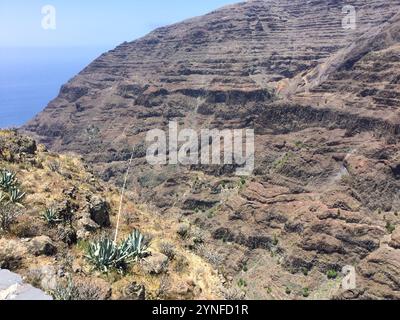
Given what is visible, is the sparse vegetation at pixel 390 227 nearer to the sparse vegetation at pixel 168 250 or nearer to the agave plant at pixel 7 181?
the sparse vegetation at pixel 168 250

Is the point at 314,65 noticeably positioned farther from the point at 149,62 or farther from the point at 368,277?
the point at 368,277

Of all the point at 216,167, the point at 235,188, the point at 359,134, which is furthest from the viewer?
the point at 216,167

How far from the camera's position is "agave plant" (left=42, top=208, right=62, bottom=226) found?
50.0ft

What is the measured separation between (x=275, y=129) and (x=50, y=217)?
7609cm

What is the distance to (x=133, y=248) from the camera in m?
14.1

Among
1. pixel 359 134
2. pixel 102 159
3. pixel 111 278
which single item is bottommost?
pixel 102 159

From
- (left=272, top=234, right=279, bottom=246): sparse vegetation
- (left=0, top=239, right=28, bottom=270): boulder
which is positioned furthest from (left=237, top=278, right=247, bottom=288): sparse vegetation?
(left=0, top=239, right=28, bottom=270): boulder

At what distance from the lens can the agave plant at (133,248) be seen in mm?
13614

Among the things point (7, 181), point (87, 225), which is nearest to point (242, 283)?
point (87, 225)

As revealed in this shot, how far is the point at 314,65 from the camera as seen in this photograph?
131750mm

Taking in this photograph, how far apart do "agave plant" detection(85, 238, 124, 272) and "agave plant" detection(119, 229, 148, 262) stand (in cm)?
24

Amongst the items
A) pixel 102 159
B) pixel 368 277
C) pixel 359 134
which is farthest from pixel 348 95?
pixel 102 159

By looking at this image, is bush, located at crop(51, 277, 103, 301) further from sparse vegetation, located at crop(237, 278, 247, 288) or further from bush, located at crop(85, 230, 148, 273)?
sparse vegetation, located at crop(237, 278, 247, 288)

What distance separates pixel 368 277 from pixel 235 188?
35.7m
